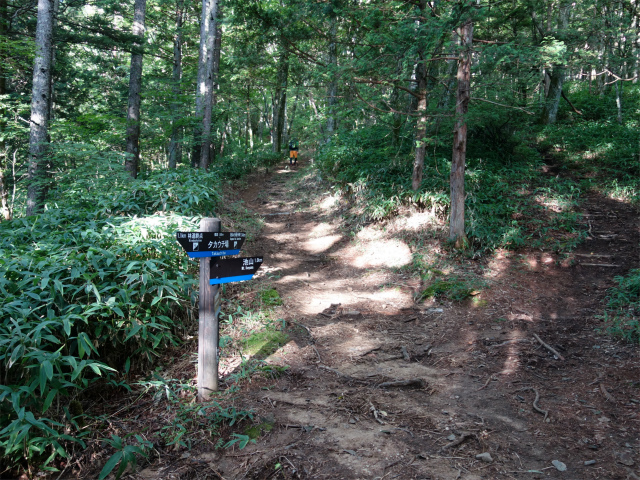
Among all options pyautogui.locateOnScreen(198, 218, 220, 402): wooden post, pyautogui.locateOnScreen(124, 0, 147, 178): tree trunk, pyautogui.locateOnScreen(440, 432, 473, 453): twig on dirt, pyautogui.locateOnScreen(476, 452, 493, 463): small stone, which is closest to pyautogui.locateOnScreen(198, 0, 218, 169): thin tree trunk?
pyautogui.locateOnScreen(124, 0, 147, 178): tree trunk

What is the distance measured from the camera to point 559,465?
2.84 metres

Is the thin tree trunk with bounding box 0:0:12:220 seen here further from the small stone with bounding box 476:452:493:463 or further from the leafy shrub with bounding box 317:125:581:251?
the small stone with bounding box 476:452:493:463

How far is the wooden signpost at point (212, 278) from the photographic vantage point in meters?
3.46

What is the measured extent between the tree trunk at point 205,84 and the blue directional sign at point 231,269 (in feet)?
37.6

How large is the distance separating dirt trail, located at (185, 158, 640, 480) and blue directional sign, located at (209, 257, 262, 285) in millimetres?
1230

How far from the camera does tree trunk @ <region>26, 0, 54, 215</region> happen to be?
8539 mm

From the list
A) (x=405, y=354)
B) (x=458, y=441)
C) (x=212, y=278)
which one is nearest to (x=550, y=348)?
(x=405, y=354)

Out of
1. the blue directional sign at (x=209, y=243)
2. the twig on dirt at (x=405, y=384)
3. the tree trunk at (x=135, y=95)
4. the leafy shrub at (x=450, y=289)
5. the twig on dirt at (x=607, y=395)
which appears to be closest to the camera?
the blue directional sign at (x=209, y=243)

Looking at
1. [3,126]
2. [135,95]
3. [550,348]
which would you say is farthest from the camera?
[135,95]

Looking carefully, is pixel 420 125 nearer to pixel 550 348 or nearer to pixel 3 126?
pixel 550 348

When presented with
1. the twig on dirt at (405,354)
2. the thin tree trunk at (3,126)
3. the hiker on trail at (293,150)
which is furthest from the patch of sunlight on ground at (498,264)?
the hiker on trail at (293,150)

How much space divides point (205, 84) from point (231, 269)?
12403mm

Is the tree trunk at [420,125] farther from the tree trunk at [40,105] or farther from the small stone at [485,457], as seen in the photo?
the tree trunk at [40,105]

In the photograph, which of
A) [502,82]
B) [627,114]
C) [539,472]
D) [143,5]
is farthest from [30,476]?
[627,114]
